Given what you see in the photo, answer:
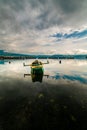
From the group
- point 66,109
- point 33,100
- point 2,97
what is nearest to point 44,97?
point 33,100

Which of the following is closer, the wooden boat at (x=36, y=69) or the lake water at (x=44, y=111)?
the lake water at (x=44, y=111)

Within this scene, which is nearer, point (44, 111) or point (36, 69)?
point (44, 111)

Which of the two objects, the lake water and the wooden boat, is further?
the wooden boat

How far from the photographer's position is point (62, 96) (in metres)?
17.3

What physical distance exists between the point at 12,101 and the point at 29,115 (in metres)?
4.36

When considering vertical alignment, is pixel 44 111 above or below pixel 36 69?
below

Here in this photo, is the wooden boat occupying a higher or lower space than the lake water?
higher

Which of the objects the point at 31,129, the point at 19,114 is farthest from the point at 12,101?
the point at 31,129

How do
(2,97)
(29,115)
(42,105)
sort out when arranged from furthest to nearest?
(2,97) < (42,105) < (29,115)

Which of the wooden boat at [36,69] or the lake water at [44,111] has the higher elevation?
the wooden boat at [36,69]

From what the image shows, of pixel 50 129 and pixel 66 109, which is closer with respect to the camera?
pixel 50 129

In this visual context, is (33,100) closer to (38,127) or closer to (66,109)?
(66,109)

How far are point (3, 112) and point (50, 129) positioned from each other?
566 cm

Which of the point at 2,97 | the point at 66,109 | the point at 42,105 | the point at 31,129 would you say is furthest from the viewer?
the point at 2,97
